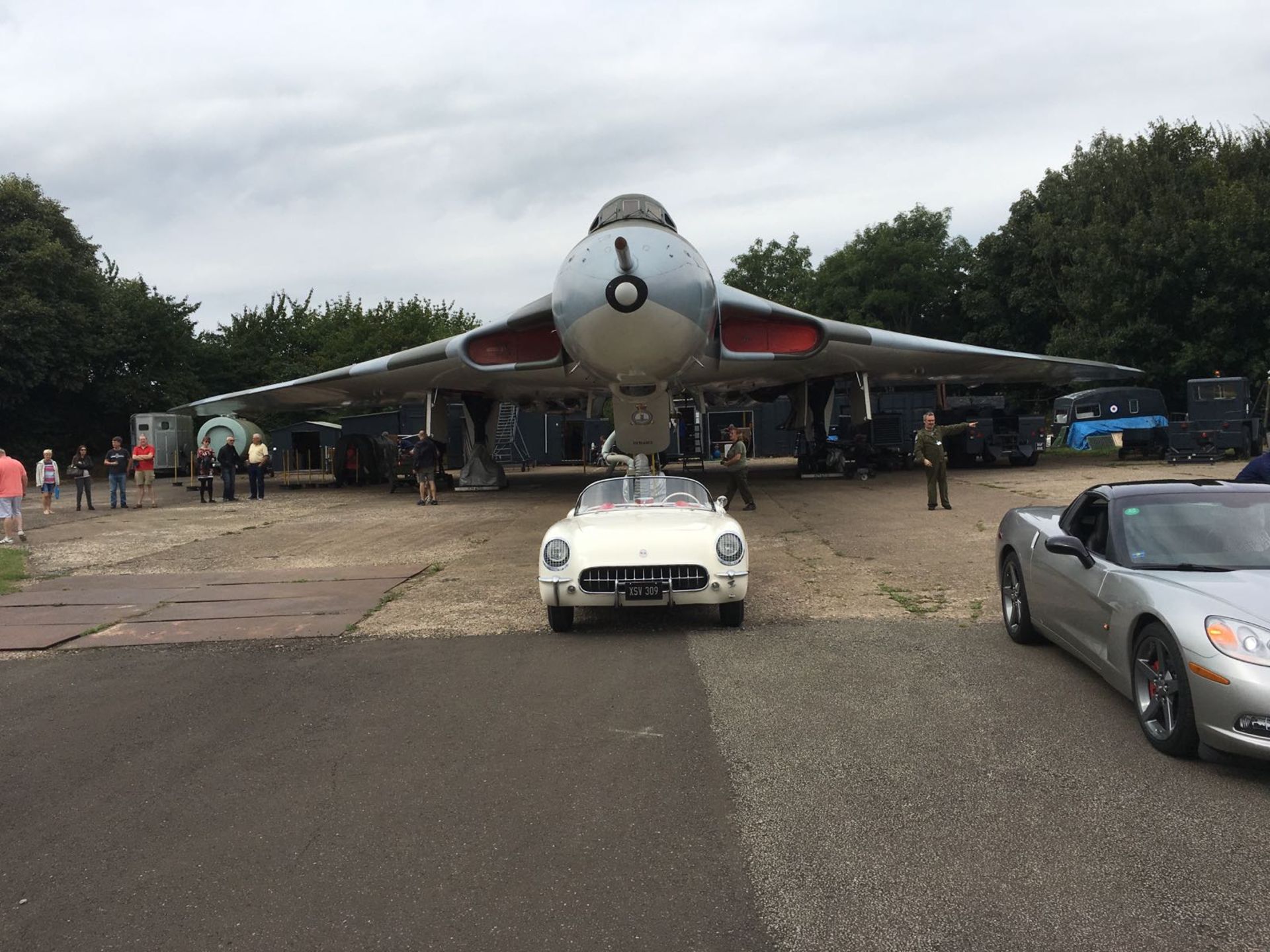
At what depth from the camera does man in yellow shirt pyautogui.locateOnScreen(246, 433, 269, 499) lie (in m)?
21.1

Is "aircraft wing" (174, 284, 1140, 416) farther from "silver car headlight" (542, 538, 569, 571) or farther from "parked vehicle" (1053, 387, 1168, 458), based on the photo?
"silver car headlight" (542, 538, 569, 571)

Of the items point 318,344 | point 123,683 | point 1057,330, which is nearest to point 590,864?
point 123,683

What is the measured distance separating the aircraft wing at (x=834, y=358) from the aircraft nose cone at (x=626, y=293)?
13.9 feet

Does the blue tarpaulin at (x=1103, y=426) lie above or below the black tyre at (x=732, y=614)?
above

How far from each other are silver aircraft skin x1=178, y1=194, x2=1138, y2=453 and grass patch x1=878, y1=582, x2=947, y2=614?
476 cm

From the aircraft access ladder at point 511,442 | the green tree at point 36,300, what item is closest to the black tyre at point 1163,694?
the aircraft access ladder at point 511,442

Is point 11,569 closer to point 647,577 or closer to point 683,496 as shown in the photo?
point 683,496

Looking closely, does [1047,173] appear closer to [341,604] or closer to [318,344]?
[318,344]

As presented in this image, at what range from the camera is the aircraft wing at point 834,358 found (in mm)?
16156

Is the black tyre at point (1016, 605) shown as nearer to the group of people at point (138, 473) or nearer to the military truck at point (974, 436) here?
the military truck at point (974, 436)

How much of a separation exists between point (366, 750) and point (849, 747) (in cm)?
241

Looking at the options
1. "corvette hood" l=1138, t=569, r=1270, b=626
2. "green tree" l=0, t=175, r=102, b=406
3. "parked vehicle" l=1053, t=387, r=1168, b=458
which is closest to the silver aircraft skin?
"parked vehicle" l=1053, t=387, r=1168, b=458

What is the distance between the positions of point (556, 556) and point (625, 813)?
10.5ft

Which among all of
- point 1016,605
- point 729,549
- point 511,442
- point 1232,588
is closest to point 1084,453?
point 511,442
